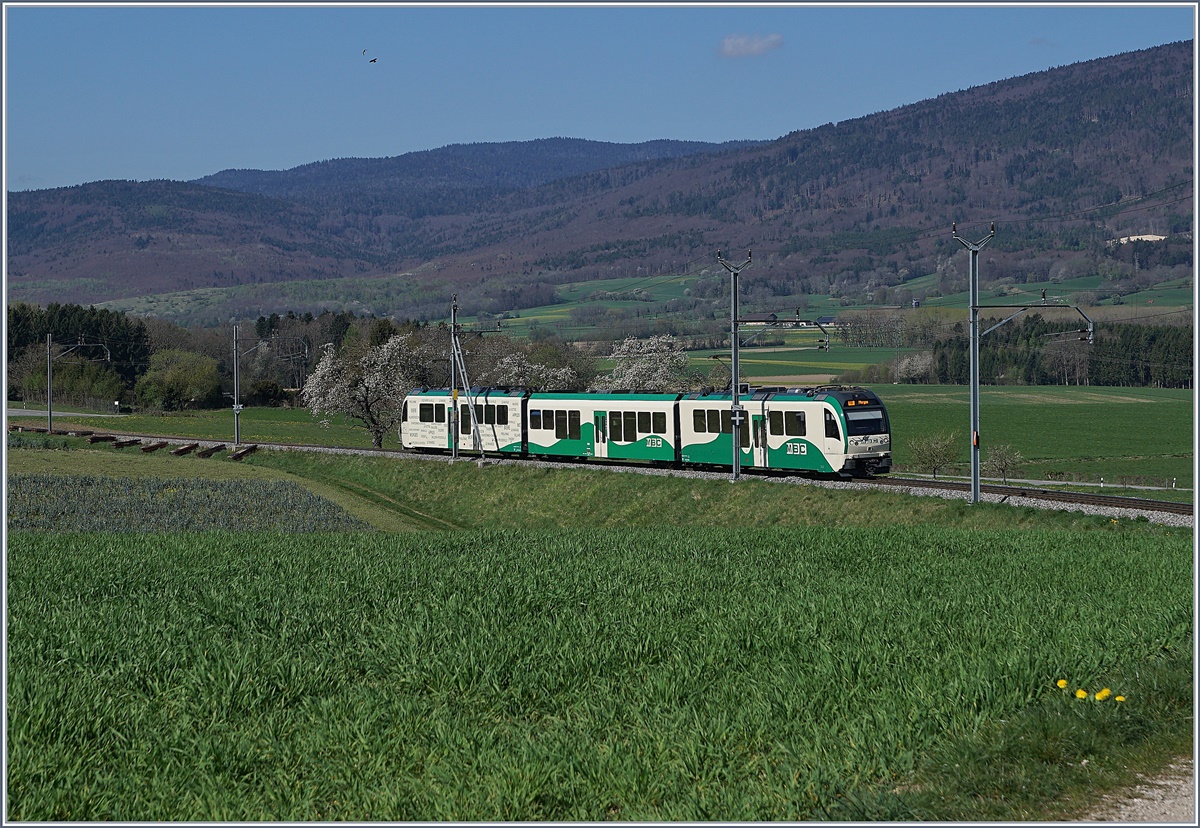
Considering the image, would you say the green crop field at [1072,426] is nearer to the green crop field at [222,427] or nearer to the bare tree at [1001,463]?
the bare tree at [1001,463]

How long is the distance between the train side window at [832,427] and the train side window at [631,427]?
30.9 ft

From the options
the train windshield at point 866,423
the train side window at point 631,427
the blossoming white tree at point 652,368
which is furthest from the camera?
the blossoming white tree at point 652,368

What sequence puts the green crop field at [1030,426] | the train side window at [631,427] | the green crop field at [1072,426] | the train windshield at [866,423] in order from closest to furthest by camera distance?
the train windshield at [866,423] < the train side window at [631,427] < the green crop field at [1072,426] < the green crop field at [1030,426]

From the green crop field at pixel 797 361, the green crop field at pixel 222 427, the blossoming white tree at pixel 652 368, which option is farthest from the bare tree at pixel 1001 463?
the green crop field at pixel 797 361

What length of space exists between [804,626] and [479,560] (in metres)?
7.97

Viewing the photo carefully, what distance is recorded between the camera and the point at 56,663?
37.8 ft

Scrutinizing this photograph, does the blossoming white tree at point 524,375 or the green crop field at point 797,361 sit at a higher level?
the green crop field at point 797,361

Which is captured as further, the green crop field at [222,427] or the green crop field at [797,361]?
the green crop field at [797,361]

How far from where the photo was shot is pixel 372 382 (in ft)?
247

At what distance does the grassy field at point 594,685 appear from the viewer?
829 centimetres

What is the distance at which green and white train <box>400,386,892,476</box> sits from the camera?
38.0 m

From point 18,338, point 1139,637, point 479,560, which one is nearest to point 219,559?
point 479,560

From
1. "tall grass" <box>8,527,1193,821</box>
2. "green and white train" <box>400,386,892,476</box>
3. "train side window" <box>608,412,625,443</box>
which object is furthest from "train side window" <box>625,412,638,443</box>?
"tall grass" <box>8,527,1193,821</box>

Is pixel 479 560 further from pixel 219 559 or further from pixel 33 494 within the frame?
pixel 33 494
